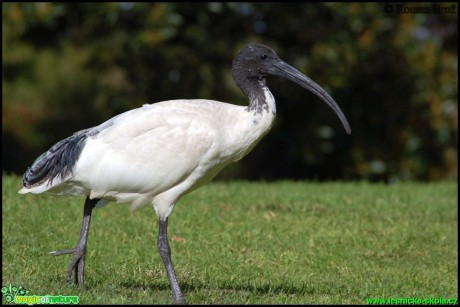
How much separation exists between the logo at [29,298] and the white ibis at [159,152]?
450mm

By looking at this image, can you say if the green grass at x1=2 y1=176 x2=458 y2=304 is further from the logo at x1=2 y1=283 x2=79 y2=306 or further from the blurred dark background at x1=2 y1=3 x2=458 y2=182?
the blurred dark background at x1=2 y1=3 x2=458 y2=182

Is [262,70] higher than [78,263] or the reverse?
higher

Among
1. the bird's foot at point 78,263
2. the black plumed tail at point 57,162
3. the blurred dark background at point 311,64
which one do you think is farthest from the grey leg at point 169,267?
the blurred dark background at point 311,64

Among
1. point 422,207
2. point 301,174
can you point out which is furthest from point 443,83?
point 422,207

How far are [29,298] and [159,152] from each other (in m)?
1.19

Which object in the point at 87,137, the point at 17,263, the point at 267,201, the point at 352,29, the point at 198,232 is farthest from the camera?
the point at 352,29

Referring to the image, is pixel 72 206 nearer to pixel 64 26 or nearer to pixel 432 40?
pixel 64 26

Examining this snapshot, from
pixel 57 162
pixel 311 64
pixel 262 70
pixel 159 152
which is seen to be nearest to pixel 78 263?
pixel 57 162

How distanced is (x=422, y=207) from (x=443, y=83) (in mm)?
4419

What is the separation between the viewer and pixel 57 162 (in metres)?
5.71

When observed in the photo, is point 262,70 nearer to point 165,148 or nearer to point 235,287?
point 165,148

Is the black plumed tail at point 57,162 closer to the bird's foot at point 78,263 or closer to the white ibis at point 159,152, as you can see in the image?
the white ibis at point 159,152

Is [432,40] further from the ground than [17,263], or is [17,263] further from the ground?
[432,40]

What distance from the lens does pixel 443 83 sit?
13.6 m
